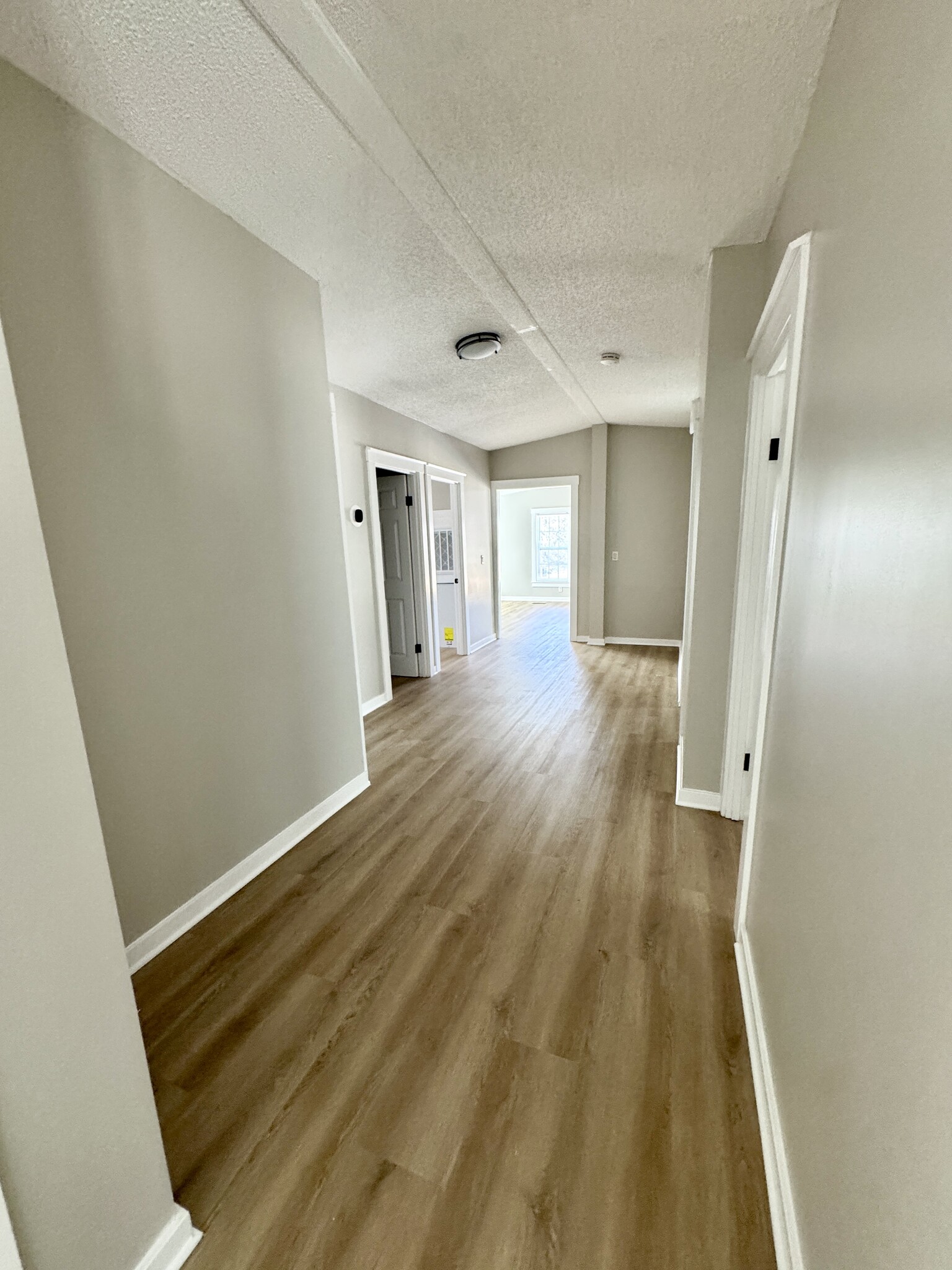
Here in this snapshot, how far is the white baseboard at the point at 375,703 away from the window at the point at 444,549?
1.87m

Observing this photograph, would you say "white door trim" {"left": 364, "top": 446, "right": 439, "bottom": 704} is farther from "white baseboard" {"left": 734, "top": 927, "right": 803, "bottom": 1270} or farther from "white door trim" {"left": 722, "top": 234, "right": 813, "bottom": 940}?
"white baseboard" {"left": 734, "top": 927, "right": 803, "bottom": 1270}

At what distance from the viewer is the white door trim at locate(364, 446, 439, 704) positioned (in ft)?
13.0

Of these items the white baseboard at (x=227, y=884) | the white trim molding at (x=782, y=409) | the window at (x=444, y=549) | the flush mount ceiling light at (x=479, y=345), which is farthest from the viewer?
the window at (x=444, y=549)

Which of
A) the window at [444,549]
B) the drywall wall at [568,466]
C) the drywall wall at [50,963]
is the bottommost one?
the drywall wall at [50,963]

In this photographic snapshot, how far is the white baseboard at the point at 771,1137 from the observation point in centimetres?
91

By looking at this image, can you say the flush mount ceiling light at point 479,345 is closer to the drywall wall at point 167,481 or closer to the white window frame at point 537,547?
the drywall wall at point 167,481

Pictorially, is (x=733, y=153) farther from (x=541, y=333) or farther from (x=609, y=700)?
(x=609, y=700)

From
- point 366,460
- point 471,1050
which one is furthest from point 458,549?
point 471,1050

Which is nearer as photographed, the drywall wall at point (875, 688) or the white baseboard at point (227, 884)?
the drywall wall at point (875, 688)

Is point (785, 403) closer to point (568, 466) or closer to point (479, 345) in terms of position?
point (479, 345)

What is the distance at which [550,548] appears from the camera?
988 cm

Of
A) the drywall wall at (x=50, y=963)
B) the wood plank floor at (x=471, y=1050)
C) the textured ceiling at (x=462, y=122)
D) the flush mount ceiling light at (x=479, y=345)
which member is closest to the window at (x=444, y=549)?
the flush mount ceiling light at (x=479, y=345)

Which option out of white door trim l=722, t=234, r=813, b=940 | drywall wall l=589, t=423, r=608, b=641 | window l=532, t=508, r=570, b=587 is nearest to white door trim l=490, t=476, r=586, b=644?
drywall wall l=589, t=423, r=608, b=641

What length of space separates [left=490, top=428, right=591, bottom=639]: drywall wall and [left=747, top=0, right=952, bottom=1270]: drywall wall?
4.85m
